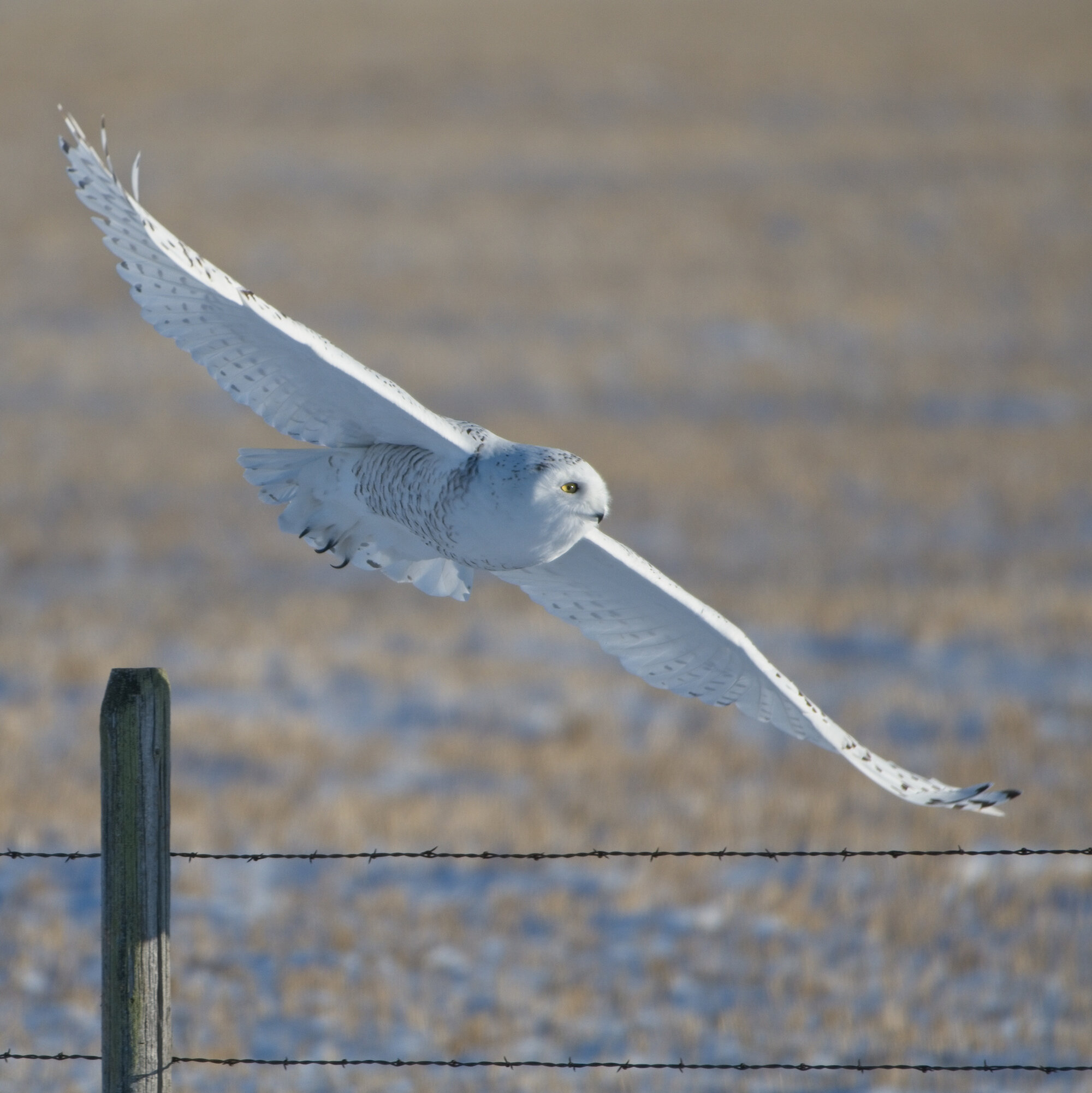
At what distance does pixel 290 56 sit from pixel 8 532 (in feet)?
67.9

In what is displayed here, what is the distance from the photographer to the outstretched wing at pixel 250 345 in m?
3.37

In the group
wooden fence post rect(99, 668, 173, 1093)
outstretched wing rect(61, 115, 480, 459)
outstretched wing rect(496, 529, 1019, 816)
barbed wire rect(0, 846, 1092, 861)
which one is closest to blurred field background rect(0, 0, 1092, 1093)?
barbed wire rect(0, 846, 1092, 861)

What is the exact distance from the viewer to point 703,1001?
5469 mm

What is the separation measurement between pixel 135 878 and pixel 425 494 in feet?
3.74

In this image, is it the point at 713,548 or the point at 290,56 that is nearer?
the point at 713,548

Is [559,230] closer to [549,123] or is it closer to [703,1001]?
[549,123]

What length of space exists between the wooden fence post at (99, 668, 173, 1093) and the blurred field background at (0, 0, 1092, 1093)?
1.92 metres

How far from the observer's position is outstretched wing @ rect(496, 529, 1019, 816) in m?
3.70

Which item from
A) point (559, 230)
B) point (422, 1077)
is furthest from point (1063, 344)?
point (422, 1077)

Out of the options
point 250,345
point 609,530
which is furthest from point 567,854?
point 609,530

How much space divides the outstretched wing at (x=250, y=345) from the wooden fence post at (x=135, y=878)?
0.88 meters

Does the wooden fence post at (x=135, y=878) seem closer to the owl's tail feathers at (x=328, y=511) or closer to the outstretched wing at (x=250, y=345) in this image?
the outstretched wing at (x=250, y=345)

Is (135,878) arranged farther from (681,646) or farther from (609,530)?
(609,530)

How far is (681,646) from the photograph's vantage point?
13.6ft
